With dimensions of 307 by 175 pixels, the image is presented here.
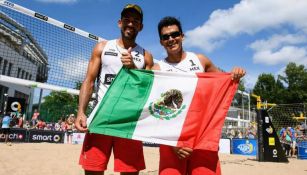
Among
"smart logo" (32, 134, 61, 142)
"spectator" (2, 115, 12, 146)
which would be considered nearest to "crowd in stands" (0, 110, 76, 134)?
"smart logo" (32, 134, 61, 142)

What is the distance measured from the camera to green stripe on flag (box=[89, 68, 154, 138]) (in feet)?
10.1

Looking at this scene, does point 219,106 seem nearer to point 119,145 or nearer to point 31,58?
point 119,145

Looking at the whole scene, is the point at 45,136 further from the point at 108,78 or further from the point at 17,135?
the point at 108,78

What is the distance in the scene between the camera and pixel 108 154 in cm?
307

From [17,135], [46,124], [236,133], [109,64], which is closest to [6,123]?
[17,135]

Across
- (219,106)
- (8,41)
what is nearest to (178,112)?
(219,106)

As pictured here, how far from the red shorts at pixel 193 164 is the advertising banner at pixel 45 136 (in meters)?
17.5

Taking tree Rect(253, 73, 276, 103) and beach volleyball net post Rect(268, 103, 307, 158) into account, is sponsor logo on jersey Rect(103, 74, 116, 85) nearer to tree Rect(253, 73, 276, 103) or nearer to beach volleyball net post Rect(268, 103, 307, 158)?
beach volleyball net post Rect(268, 103, 307, 158)

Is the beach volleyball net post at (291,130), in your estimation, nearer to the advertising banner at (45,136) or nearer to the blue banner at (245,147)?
the blue banner at (245,147)

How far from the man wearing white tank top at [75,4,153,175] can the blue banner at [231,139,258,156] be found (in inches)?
595

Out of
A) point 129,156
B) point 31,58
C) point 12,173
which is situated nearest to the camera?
point 129,156

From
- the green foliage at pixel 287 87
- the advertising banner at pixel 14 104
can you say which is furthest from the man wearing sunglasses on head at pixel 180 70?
the green foliage at pixel 287 87

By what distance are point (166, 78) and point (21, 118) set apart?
17.5 m

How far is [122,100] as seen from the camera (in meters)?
3.17
